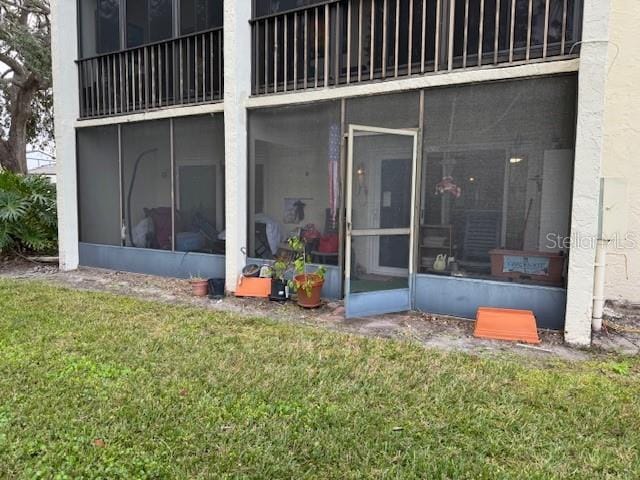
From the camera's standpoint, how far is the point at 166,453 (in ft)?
7.69

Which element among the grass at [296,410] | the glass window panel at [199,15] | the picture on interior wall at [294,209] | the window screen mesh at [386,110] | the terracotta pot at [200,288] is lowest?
the grass at [296,410]

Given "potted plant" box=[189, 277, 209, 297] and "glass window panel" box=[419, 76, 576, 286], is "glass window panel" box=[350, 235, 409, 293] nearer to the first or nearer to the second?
"glass window panel" box=[419, 76, 576, 286]

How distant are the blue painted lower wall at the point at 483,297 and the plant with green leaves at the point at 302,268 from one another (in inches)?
47.7

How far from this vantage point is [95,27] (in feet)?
26.3

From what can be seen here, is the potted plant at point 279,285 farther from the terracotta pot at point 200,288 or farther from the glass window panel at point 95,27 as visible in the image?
the glass window panel at point 95,27

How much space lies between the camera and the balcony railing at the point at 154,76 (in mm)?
6645

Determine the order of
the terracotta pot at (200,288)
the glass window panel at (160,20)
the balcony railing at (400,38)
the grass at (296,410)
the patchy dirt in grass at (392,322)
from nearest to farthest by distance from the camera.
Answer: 1. the grass at (296,410)
2. the patchy dirt in grass at (392,322)
3. the balcony railing at (400,38)
4. the terracotta pot at (200,288)
5. the glass window panel at (160,20)

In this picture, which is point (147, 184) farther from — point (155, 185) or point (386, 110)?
point (386, 110)

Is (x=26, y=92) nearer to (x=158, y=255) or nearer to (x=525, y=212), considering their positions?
(x=158, y=255)

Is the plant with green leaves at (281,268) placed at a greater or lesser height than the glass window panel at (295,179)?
lesser

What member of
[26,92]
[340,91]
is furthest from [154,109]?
[26,92]

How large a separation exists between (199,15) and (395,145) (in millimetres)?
4002

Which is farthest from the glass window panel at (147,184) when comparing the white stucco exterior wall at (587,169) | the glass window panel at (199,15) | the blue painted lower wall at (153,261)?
the white stucco exterior wall at (587,169)

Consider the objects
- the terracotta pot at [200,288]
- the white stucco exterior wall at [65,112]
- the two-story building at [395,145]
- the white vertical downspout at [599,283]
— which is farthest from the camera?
the white stucco exterior wall at [65,112]
